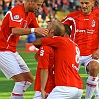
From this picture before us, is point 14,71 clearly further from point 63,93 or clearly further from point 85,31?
point 85,31

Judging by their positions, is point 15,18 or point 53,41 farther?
point 15,18

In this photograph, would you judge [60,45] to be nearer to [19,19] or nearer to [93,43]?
[19,19]

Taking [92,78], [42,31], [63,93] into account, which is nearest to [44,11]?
[92,78]

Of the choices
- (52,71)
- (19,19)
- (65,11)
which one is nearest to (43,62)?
(52,71)

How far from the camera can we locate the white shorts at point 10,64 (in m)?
7.52

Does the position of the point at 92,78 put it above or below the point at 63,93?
below

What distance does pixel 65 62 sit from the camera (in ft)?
19.4

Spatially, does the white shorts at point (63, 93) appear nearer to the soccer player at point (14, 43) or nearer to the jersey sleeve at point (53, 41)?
the jersey sleeve at point (53, 41)

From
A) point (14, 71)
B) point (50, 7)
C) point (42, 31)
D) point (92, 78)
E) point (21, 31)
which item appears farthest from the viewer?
point (50, 7)

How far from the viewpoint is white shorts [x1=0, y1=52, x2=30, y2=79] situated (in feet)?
24.7

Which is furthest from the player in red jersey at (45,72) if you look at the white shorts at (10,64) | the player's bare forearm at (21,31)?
the white shorts at (10,64)

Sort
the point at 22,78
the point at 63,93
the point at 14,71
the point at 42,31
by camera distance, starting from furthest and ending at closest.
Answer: the point at 22,78 < the point at 14,71 < the point at 42,31 < the point at 63,93

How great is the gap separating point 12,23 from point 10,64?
76 cm

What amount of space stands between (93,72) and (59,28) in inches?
115
